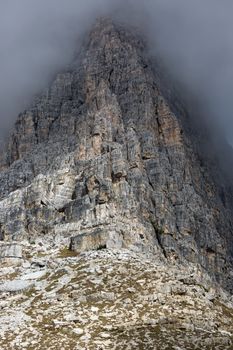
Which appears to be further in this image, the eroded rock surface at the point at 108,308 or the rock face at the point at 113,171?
the rock face at the point at 113,171

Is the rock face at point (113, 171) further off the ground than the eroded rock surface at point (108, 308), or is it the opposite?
the rock face at point (113, 171)

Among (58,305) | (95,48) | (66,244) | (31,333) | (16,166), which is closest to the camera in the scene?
(31,333)

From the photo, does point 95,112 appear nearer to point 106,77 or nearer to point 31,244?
point 106,77

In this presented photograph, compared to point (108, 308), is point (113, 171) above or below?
above

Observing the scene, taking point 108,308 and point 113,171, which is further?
point 113,171

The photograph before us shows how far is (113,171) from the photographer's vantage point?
11219cm

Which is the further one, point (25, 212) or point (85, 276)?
point (25, 212)

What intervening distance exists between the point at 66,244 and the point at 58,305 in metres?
34.2

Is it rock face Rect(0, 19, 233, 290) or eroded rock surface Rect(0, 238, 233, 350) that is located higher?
rock face Rect(0, 19, 233, 290)

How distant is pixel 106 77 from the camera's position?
15575 cm

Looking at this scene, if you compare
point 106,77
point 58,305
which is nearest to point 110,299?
point 58,305

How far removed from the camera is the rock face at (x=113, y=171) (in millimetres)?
101250

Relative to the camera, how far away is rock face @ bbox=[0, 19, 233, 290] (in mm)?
101250

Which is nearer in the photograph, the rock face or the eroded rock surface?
the eroded rock surface
